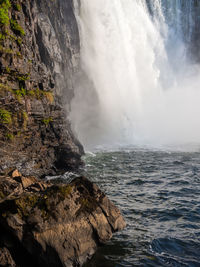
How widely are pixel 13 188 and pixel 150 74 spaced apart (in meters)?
42.1

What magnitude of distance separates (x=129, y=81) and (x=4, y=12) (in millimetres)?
30010

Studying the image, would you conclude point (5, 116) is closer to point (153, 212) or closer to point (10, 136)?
point (10, 136)

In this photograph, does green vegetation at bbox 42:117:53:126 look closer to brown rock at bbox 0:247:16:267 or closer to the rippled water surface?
the rippled water surface

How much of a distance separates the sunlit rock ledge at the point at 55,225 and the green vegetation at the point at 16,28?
34.5 ft

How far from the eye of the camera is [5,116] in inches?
473

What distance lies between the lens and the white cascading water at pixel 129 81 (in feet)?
114

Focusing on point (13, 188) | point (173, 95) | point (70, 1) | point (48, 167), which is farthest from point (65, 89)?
point (173, 95)

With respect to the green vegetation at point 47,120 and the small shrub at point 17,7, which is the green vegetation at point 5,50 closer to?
the small shrub at point 17,7

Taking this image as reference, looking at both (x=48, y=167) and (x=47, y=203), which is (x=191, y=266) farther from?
(x=48, y=167)

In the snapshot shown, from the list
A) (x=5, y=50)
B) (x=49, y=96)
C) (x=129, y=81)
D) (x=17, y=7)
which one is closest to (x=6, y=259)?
(x=5, y=50)

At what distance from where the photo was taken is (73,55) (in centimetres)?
3005

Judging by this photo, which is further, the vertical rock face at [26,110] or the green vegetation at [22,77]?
the green vegetation at [22,77]

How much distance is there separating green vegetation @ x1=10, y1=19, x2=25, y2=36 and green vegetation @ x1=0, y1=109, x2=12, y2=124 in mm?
5764

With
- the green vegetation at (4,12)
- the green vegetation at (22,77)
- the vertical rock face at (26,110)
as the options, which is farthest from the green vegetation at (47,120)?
the green vegetation at (4,12)
